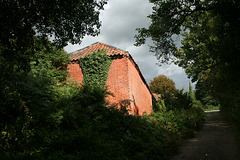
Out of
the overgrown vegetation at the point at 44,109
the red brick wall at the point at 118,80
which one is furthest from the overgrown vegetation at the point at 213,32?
the overgrown vegetation at the point at 44,109

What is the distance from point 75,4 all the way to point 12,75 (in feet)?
7.67

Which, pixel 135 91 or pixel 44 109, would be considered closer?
pixel 44 109

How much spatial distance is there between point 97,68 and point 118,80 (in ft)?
6.15

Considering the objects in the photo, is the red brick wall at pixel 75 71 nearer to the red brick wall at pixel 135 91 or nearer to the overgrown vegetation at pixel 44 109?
the red brick wall at pixel 135 91

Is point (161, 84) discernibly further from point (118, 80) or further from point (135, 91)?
point (118, 80)

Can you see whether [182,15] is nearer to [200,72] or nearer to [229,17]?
[229,17]

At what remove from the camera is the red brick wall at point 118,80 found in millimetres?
10641

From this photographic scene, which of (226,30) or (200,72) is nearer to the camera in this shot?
(226,30)

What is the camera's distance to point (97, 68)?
1120 cm

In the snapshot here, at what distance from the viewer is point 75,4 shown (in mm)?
3715

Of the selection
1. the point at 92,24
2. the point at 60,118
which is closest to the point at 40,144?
the point at 60,118

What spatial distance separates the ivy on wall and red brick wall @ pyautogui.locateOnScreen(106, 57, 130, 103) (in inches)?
15.9

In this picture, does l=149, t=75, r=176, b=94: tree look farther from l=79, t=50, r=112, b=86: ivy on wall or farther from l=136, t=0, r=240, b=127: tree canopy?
l=79, t=50, r=112, b=86: ivy on wall

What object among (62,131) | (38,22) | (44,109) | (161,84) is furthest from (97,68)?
(161,84)
